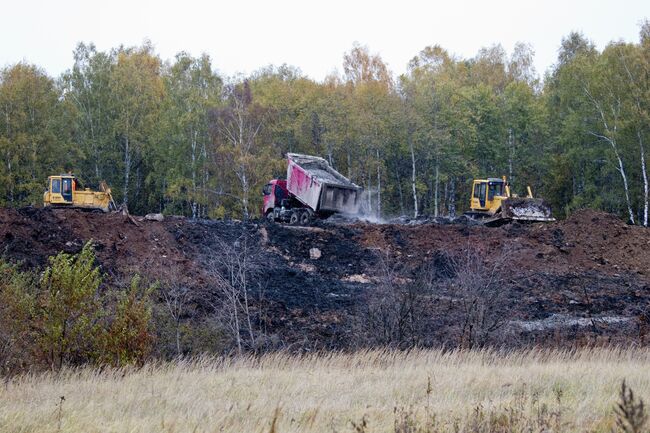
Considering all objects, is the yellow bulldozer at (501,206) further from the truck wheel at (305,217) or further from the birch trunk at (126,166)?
the birch trunk at (126,166)

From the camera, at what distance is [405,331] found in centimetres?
1520

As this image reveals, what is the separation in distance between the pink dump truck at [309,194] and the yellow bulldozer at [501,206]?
605 cm

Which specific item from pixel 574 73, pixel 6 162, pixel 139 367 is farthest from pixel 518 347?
pixel 6 162

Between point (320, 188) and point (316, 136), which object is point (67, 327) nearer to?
point (320, 188)

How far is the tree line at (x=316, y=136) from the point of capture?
4147 cm

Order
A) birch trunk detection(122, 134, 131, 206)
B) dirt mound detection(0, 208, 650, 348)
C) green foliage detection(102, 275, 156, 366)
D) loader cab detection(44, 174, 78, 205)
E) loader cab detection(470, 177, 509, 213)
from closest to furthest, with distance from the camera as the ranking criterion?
green foliage detection(102, 275, 156, 366) → dirt mound detection(0, 208, 650, 348) → loader cab detection(44, 174, 78, 205) → loader cab detection(470, 177, 509, 213) → birch trunk detection(122, 134, 131, 206)

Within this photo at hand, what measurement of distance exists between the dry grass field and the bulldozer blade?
19746 mm

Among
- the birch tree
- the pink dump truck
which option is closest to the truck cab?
the pink dump truck

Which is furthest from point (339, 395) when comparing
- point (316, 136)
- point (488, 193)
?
point (316, 136)

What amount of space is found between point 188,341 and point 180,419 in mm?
8200

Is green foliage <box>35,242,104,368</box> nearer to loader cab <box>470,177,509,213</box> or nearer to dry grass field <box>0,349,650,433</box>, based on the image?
dry grass field <box>0,349,650,433</box>

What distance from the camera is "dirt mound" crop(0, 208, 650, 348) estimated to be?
17766 millimetres

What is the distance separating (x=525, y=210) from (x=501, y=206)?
988 mm

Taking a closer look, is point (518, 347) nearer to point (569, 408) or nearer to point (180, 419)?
point (569, 408)
